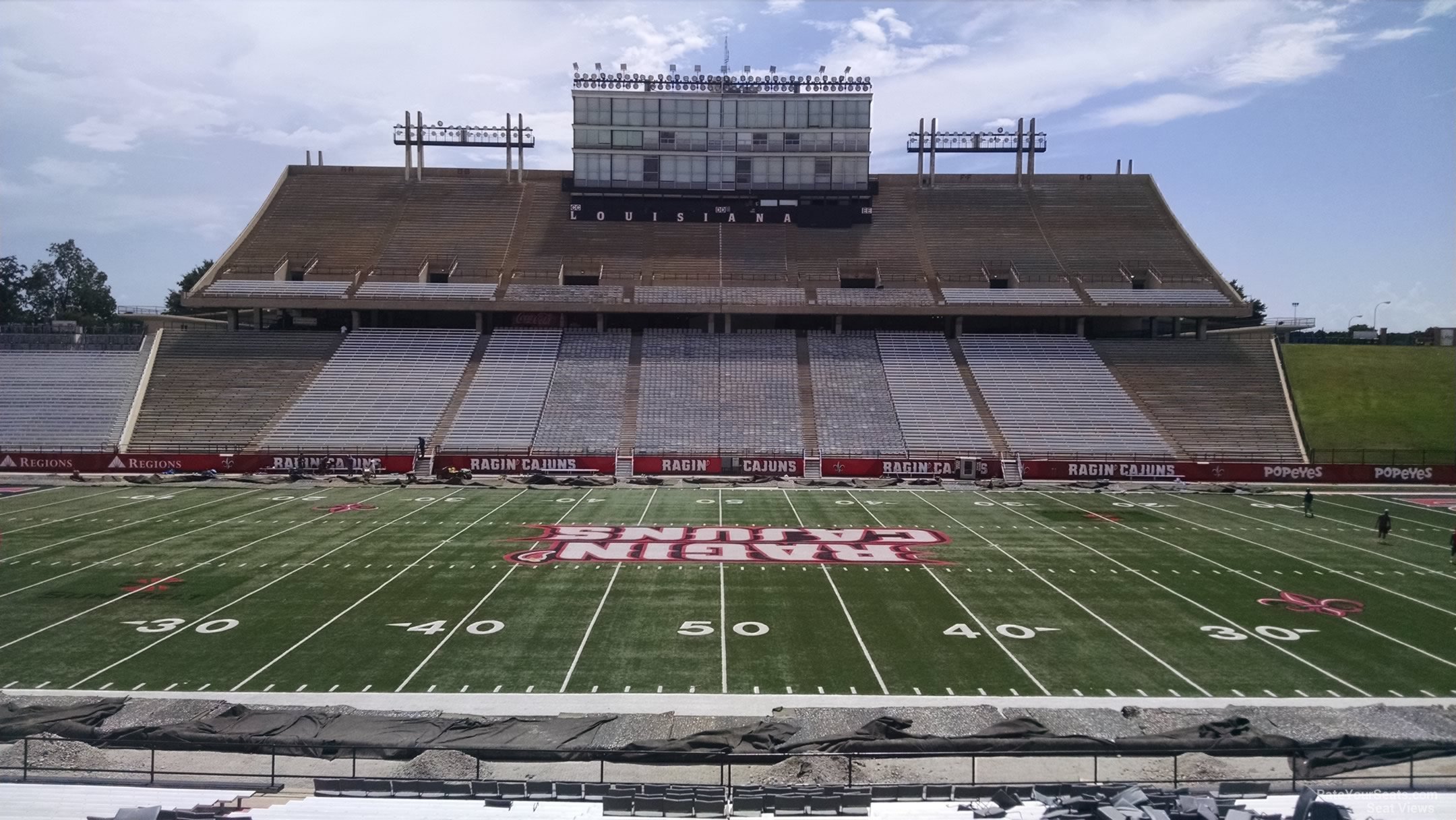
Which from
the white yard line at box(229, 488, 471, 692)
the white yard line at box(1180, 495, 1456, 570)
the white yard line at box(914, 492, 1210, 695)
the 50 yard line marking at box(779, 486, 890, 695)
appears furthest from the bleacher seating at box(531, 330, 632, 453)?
the white yard line at box(1180, 495, 1456, 570)

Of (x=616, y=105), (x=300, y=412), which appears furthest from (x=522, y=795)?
(x=616, y=105)

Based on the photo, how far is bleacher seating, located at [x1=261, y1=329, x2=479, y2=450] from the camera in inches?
1526

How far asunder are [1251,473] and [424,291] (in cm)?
4005

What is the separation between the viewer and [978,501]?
101ft

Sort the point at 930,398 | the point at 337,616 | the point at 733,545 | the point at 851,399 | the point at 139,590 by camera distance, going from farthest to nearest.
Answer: the point at 851,399, the point at 930,398, the point at 733,545, the point at 139,590, the point at 337,616

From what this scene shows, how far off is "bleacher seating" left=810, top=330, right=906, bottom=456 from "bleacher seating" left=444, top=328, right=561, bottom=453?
43.5 ft

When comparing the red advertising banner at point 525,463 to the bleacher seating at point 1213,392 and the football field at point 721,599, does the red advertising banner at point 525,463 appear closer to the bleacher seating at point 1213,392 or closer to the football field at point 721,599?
the football field at point 721,599

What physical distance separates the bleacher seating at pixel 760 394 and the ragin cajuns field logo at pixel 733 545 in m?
13.9

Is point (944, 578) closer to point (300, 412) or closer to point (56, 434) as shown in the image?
point (300, 412)

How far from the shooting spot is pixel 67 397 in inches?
1615

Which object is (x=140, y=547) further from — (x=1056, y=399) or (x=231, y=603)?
(x=1056, y=399)

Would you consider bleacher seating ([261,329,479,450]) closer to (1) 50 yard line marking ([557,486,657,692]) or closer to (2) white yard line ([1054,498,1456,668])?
(1) 50 yard line marking ([557,486,657,692])

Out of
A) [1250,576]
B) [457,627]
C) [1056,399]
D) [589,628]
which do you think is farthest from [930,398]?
[457,627]

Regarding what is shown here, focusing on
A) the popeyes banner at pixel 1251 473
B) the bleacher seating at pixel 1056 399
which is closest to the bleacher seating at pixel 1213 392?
the bleacher seating at pixel 1056 399
